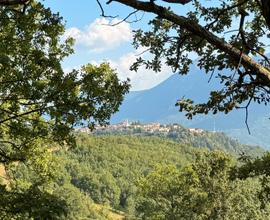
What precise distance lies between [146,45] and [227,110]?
1.85 meters

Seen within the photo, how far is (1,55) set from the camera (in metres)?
9.70

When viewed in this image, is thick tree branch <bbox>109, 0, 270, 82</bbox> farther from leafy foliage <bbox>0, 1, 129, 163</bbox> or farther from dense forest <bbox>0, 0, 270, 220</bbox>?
leafy foliage <bbox>0, 1, 129, 163</bbox>

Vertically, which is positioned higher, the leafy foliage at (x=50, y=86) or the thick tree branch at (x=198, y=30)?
the leafy foliage at (x=50, y=86)

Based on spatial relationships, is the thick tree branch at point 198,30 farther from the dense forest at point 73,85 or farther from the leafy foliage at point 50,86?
the leafy foliage at point 50,86

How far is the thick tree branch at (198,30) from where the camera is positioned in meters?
5.63

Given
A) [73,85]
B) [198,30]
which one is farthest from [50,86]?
[198,30]

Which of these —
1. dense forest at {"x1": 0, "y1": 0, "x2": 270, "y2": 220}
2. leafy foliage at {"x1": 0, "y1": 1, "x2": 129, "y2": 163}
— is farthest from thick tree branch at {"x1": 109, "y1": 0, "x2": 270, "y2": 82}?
leafy foliage at {"x1": 0, "y1": 1, "x2": 129, "y2": 163}

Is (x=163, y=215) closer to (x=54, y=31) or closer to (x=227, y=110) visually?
(x=54, y=31)

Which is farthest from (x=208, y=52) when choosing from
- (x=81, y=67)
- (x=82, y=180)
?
(x=82, y=180)

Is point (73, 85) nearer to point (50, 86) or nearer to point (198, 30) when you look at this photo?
point (50, 86)

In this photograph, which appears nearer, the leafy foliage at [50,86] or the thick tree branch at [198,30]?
the thick tree branch at [198,30]

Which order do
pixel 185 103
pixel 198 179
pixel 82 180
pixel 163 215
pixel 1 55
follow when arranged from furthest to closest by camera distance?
pixel 82 180 < pixel 163 215 < pixel 198 179 < pixel 1 55 < pixel 185 103

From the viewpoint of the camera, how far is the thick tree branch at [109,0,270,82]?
18.5ft

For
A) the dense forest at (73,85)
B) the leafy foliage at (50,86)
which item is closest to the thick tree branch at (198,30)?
the dense forest at (73,85)
